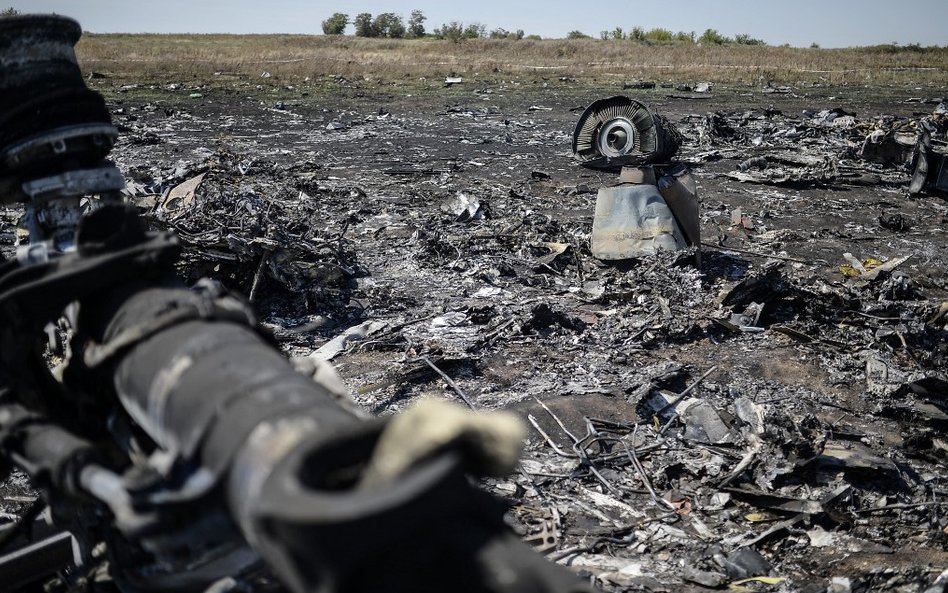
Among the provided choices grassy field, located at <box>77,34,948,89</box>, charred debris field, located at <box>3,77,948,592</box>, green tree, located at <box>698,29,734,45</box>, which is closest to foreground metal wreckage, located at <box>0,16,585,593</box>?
charred debris field, located at <box>3,77,948,592</box>

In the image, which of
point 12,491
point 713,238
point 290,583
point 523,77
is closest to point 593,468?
point 12,491

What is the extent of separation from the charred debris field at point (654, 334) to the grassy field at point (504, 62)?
20.8 metres

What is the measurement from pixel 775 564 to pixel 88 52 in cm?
4630

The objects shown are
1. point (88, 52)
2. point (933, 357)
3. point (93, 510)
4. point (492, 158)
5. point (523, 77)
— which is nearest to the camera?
point (93, 510)

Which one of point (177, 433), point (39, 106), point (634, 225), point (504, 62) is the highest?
point (504, 62)

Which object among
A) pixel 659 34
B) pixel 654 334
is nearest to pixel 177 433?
pixel 654 334

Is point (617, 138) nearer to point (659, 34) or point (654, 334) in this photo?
point (654, 334)

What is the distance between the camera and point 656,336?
23.8 ft

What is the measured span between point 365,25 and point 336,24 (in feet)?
14.5

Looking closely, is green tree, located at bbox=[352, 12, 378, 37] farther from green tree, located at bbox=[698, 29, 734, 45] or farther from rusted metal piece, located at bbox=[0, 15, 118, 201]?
rusted metal piece, located at bbox=[0, 15, 118, 201]

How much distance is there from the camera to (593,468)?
16.9 ft

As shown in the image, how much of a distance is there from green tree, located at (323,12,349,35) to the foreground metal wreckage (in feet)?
244

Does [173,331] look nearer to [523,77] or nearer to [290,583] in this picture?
[290,583]

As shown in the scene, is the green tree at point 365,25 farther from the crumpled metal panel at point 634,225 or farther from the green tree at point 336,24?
the crumpled metal panel at point 634,225
